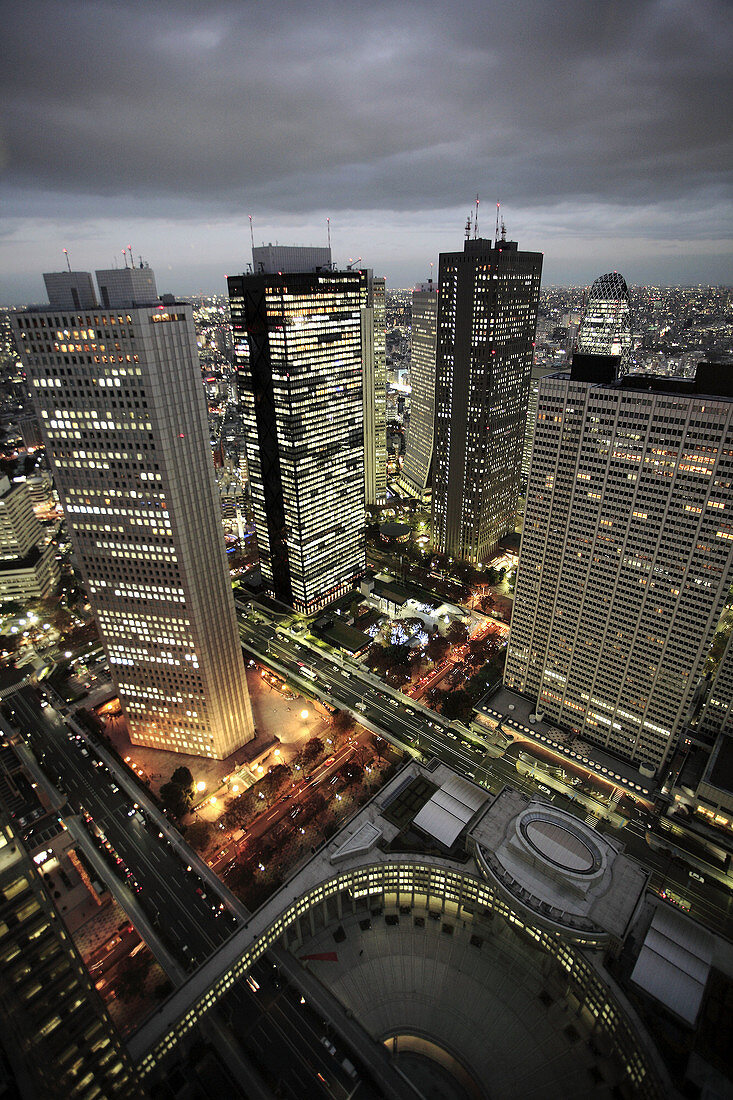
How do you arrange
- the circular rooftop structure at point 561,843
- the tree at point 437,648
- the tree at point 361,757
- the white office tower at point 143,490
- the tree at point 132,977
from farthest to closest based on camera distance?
the tree at point 437,648
the tree at point 361,757
the white office tower at point 143,490
the circular rooftop structure at point 561,843
the tree at point 132,977

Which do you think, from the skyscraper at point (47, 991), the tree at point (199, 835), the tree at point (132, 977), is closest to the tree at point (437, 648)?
the tree at point (199, 835)

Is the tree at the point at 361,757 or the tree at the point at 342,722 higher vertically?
the tree at the point at 342,722

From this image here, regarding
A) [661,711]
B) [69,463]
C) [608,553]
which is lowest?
[661,711]

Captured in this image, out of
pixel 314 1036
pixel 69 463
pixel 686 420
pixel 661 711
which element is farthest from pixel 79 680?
pixel 686 420

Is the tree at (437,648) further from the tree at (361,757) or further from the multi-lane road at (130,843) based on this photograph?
the multi-lane road at (130,843)

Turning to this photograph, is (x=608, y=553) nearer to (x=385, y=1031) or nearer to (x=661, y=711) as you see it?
(x=661, y=711)

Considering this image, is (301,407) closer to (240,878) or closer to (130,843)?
(130,843)
